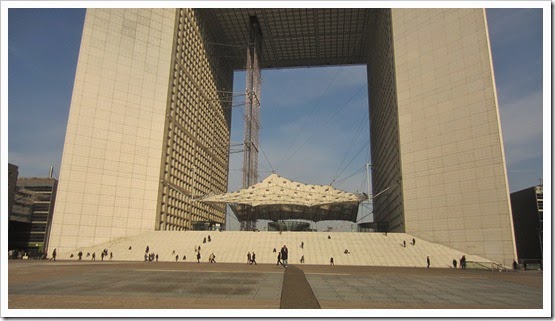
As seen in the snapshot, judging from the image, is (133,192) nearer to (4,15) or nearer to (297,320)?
(4,15)

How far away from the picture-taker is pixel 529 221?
7406 cm

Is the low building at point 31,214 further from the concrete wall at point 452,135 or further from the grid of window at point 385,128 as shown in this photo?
→ the concrete wall at point 452,135

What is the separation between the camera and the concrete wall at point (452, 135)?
131 ft

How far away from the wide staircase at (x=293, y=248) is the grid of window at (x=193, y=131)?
983cm

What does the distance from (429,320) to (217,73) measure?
78918mm

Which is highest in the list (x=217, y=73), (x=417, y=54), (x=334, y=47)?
(x=334, y=47)

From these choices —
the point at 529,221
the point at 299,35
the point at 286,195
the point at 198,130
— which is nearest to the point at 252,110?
the point at 198,130

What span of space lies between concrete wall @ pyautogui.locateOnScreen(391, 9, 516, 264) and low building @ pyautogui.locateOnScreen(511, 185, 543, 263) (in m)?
39.2

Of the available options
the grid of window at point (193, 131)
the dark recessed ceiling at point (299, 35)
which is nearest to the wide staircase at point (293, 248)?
the grid of window at point (193, 131)

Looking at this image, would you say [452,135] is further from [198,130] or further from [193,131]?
[198,130]

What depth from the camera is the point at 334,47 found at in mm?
81562

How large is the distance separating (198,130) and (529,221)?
68115 mm

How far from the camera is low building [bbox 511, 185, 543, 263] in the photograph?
71.4 metres

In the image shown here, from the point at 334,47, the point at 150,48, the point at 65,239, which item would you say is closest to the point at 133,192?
the point at 65,239
